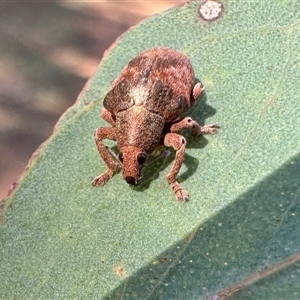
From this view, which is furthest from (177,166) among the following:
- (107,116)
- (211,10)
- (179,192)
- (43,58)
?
(43,58)

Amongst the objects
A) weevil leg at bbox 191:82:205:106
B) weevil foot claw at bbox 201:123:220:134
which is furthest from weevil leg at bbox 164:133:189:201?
weevil leg at bbox 191:82:205:106

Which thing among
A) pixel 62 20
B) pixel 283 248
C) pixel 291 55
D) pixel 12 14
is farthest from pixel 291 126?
pixel 12 14

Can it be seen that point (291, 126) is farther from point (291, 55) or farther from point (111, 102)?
point (111, 102)

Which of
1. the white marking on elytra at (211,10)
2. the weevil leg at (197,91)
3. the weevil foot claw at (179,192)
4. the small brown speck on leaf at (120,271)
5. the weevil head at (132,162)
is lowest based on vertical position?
the small brown speck on leaf at (120,271)

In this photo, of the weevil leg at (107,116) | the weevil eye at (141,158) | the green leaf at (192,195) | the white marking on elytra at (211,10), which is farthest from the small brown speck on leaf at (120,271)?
the white marking on elytra at (211,10)

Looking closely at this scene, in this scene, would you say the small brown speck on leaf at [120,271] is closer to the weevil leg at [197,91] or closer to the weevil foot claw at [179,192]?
the weevil foot claw at [179,192]

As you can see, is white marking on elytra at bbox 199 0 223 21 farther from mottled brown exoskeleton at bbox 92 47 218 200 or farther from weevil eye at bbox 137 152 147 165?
weevil eye at bbox 137 152 147 165

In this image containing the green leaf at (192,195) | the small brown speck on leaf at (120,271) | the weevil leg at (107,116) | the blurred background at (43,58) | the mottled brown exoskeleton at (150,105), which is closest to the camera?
the green leaf at (192,195)
